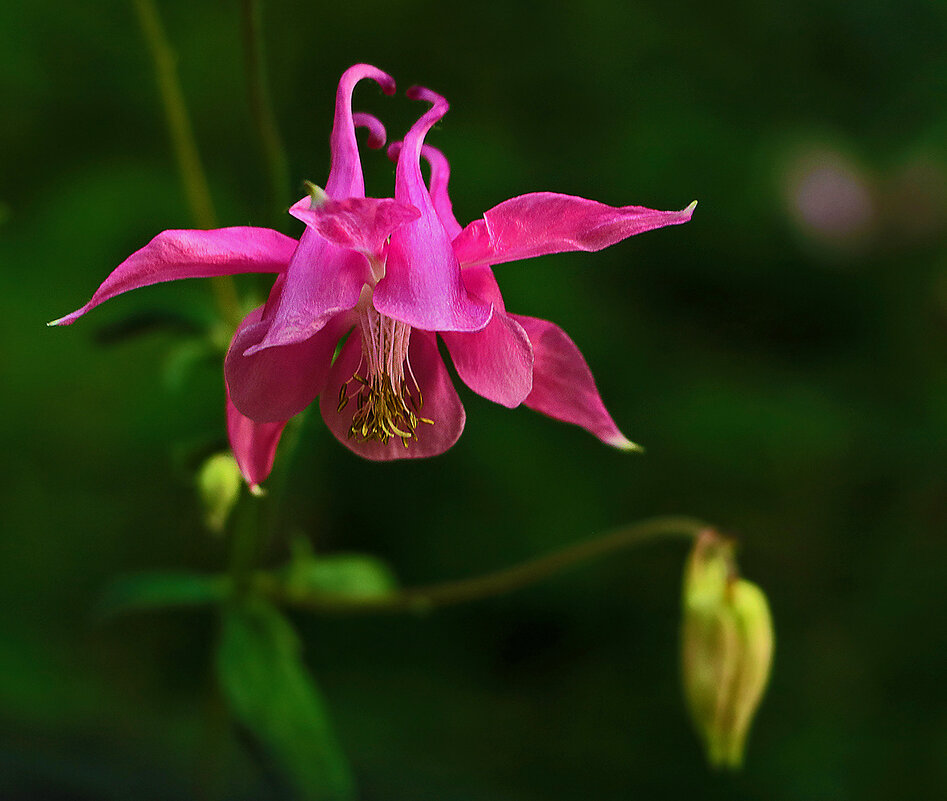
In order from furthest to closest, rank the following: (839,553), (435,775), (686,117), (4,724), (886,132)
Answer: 1. (886,132)
2. (686,117)
3. (839,553)
4. (435,775)
5. (4,724)

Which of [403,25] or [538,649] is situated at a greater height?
[403,25]

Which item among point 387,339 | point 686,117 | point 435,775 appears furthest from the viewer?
point 686,117

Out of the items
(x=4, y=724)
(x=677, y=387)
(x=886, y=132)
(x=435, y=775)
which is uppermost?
(x=886, y=132)

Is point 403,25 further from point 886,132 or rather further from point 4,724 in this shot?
point 4,724

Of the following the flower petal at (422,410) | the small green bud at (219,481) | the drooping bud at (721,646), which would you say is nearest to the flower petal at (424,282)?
the flower petal at (422,410)

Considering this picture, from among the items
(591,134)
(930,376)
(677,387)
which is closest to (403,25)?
(591,134)

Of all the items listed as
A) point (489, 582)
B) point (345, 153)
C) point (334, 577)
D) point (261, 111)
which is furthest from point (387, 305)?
point (334, 577)

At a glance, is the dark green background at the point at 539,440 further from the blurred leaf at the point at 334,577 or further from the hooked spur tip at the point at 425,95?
the hooked spur tip at the point at 425,95

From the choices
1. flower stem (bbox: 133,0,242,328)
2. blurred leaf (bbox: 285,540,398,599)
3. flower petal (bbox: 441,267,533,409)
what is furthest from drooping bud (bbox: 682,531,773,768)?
flower stem (bbox: 133,0,242,328)
